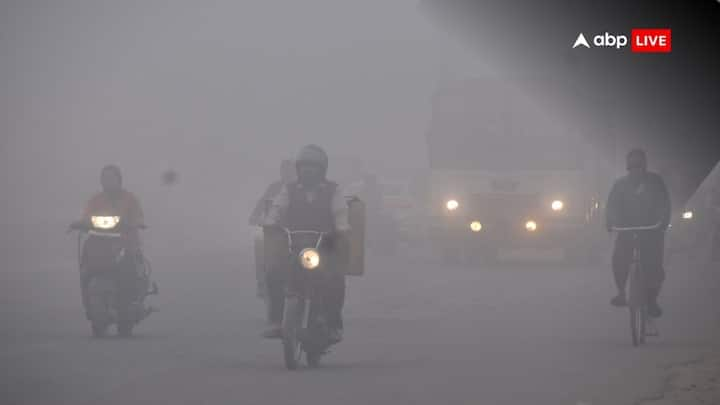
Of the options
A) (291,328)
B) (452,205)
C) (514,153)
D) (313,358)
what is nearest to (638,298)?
(313,358)

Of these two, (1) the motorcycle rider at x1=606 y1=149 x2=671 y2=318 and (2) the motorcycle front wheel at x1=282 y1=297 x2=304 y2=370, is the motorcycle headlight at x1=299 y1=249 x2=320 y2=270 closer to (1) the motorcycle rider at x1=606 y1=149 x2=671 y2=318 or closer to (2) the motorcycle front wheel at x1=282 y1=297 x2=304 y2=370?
(2) the motorcycle front wheel at x1=282 y1=297 x2=304 y2=370

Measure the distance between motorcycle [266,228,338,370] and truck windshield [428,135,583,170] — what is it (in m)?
17.7

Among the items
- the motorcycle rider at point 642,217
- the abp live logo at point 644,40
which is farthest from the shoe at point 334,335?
the abp live logo at point 644,40

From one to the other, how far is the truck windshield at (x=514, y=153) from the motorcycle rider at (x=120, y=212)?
15286 millimetres

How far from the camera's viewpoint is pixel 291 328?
11781 millimetres

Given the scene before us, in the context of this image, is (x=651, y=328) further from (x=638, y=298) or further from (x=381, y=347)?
(x=381, y=347)

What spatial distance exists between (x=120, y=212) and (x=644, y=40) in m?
11.4

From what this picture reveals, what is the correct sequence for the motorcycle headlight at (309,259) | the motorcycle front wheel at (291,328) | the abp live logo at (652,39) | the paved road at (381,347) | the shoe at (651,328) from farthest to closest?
the abp live logo at (652,39) < the shoe at (651,328) < the motorcycle headlight at (309,259) < the motorcycle front wheel at (291,328) < the paved road at (381,347)

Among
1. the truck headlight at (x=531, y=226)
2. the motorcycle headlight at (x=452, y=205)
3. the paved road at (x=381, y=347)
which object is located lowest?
the paved road at (x=381, y=347)

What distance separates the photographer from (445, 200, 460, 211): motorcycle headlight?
29.2 metres

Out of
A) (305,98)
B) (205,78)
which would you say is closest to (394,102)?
(305,98)

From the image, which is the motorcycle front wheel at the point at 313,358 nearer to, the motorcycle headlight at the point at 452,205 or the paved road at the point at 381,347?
the paved road at the point at 381,347

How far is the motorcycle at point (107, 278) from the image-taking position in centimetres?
1475

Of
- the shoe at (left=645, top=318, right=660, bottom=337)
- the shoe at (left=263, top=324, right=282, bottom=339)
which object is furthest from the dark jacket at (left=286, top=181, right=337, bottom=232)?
the shoe at (left=645, top=318, right=660, bottom=337)
